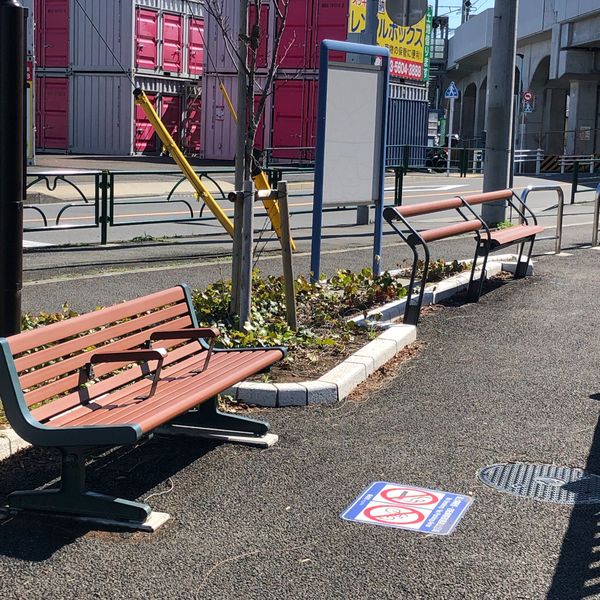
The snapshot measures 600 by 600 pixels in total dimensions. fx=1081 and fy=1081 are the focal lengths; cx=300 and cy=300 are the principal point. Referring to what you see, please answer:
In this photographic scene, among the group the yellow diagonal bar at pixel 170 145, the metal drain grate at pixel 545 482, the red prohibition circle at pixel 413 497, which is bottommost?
the red prohibition circle at pixel 413 497

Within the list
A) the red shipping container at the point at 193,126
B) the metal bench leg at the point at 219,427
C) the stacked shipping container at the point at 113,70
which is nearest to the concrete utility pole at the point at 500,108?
the metal bench leg at the point at 219,427

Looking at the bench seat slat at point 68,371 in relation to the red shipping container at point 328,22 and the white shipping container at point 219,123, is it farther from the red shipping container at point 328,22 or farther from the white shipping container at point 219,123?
the white shipping container at point 219,123

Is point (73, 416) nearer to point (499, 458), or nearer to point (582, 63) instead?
point (499, 458)

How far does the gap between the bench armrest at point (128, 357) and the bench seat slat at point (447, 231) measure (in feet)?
15.4

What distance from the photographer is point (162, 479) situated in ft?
16.1

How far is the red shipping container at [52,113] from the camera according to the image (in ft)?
126

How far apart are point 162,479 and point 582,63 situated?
1609 inches

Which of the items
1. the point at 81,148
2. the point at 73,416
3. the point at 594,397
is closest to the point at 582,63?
the point at 81,148

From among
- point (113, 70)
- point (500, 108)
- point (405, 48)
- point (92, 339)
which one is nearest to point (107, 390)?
point (92, 339)

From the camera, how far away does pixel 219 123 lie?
1464 inches

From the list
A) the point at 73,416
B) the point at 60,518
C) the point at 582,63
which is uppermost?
the point at 582,63

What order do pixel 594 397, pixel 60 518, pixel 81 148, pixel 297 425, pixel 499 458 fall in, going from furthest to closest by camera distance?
pixel 81 148 < pixel 594 397 < pixel 297 425 < pixel 499 458 < pixel 60 518

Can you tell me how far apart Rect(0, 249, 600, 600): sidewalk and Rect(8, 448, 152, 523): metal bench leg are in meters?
0.09

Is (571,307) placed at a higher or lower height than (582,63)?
lower
